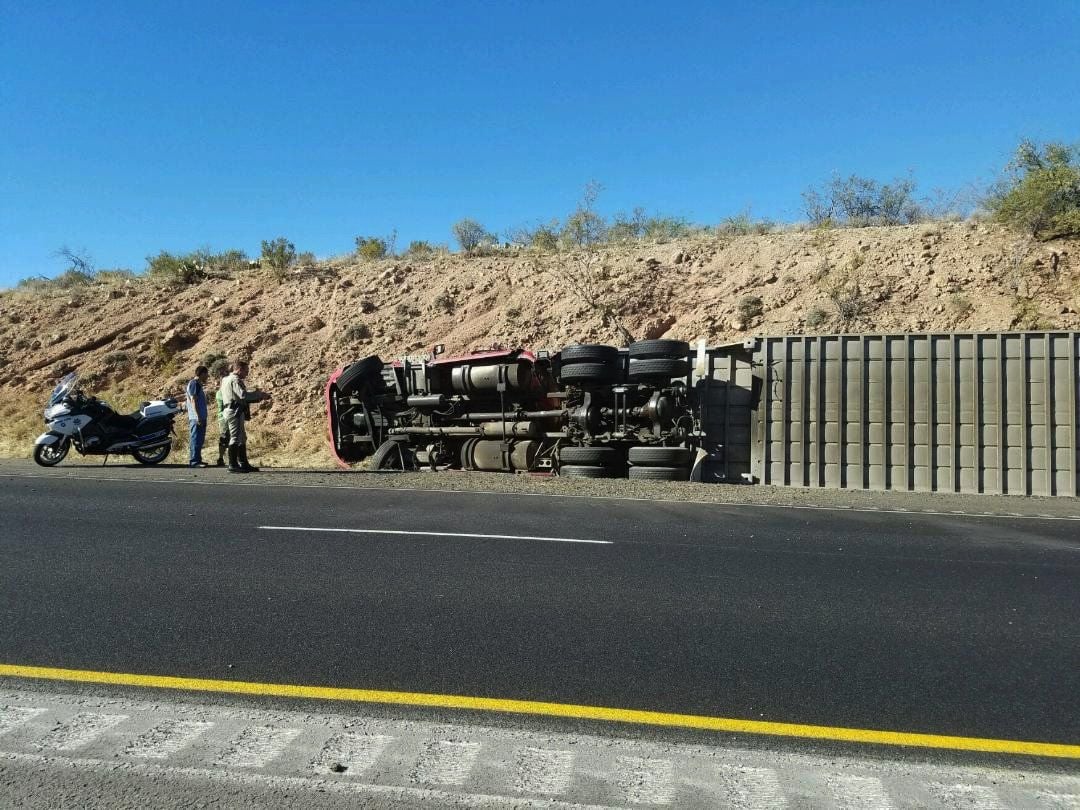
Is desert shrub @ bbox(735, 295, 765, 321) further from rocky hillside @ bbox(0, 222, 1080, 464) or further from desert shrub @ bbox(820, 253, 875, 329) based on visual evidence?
desert shrub @ bbox(820, 253, 875, 329)

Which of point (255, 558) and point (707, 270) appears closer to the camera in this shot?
point (255, 558)

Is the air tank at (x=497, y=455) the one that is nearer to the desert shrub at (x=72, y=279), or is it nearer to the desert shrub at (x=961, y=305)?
the desert shrub at (x=961, y=305)

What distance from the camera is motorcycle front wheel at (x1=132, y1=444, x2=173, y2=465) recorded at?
17.8m

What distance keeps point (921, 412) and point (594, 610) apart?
32.8 feet

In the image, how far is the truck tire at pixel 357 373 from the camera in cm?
1780

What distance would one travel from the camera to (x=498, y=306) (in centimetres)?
2675

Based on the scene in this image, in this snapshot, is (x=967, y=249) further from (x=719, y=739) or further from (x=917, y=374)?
(x=719, y=739)

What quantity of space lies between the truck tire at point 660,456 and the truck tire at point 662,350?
59.8 inches

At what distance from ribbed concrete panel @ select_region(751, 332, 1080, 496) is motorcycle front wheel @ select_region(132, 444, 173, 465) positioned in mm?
11610

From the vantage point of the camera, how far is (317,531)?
905cm

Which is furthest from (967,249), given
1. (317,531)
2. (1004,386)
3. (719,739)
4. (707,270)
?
(719,739)

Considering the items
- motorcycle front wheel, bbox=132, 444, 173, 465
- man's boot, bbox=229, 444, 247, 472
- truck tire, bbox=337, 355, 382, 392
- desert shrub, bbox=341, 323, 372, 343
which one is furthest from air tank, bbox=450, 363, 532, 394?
desert shrub, bbox=341, 323, 372, 343

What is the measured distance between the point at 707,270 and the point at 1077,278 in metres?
8.89

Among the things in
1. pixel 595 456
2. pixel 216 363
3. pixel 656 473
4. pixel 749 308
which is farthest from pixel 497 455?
pixel 216 363
